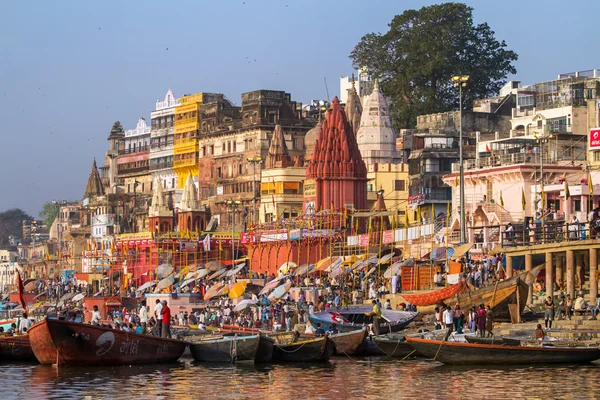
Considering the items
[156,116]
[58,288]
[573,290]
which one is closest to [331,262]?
[573,290]

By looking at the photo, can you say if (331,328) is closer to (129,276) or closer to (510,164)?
(510,164)

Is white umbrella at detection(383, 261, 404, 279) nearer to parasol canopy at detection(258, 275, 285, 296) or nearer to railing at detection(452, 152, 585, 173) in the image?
parasol canopy at detection(258, 275, 285, 296)

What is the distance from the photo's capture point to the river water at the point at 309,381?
88.5 ft

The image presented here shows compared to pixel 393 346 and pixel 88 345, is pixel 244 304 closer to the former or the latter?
pixel 393 346

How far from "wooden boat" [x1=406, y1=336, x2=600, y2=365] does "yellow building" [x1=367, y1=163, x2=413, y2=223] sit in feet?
130

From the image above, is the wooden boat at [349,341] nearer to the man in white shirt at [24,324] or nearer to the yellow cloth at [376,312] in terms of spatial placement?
the yellow cloth at [376,312]

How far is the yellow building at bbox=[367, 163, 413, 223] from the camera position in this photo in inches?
2813

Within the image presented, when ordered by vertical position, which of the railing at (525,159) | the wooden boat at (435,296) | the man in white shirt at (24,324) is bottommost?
the man in white shirt at (24,324)

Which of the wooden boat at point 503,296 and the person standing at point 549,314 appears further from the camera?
the wooden boat at point 503,296

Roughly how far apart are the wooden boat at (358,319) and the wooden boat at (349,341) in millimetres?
1530

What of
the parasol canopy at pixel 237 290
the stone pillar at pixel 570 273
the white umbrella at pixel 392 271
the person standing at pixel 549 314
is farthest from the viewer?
the parasol canopy at pixel 237 290

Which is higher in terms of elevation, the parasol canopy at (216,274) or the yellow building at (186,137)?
the yellow building at (186,137)

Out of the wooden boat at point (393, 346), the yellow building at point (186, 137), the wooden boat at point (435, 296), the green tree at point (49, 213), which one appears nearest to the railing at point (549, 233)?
the wooden boat at point (435, 296)

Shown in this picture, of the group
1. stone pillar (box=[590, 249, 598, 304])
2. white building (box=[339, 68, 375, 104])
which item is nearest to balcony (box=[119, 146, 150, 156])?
white building (box=[339, 68, 375, 104])
